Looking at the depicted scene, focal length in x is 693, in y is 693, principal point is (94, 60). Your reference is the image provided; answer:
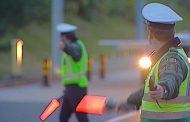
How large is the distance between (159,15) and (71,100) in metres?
4.80

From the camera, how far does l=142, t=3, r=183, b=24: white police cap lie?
4.86 metres

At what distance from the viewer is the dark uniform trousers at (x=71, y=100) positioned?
376 inches

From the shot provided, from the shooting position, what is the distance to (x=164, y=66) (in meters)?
4.77

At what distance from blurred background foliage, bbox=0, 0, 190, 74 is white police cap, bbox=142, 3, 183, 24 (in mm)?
12731

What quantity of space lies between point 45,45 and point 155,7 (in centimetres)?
3215

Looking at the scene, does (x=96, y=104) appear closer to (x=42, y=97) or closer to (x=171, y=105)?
(x=171, y=105)

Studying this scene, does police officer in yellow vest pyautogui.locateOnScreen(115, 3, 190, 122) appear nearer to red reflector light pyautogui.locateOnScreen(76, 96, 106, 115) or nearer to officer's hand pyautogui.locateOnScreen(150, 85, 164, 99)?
officer's hand pyautogui.locateOnScreen(150, 85, 164, 99)

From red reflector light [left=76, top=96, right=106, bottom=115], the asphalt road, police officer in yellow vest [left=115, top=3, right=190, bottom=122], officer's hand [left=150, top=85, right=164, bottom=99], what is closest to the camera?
officer's hand [left=150, top=85, right=164, bottom=99]

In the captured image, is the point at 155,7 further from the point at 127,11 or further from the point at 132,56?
the point at 127,11

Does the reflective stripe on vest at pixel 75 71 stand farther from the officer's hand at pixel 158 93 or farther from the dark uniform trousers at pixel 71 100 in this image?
the officer's hand at pixel 158 93

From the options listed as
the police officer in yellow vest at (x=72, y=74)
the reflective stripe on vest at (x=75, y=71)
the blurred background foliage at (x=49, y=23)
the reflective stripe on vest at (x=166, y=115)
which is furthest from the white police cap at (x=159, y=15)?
the blurred background foliage at (x=49, y=23)

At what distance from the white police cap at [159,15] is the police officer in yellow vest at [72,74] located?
4.56 metres

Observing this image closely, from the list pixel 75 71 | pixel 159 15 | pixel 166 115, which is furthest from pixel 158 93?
pixel 75 71

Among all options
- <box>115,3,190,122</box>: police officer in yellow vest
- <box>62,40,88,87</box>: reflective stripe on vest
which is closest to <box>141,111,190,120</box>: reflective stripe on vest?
<box>115,3,190,122</box>: police officer in yellow vest
